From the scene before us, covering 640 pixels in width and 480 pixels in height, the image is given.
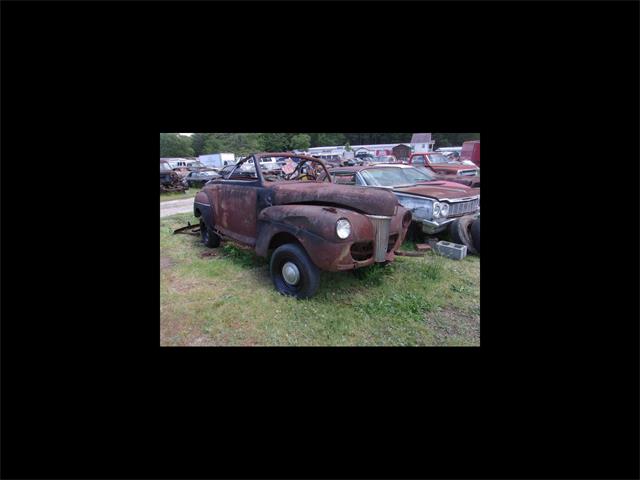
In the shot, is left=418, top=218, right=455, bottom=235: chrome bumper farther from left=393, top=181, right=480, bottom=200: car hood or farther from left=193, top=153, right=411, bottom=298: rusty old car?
left=193, top=153, right=411, bottom=298: rusty old car

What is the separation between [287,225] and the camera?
12.2 feet

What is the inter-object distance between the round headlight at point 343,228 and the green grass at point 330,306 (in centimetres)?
91

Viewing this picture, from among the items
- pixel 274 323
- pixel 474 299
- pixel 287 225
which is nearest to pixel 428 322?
pixel 474 299

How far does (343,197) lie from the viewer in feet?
12.3

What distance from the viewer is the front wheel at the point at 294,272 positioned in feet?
11.8

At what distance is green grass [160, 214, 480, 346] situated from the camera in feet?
10.8

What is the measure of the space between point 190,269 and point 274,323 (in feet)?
7.17

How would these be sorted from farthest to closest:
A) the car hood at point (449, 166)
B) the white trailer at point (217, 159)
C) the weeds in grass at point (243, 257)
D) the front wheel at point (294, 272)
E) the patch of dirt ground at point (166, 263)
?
1. the white trailer at point (217, 159)
2. the car hood at point (449, 166)
3. the patch of dirt ground at point (166, 263)
4. the weeds in grass at point (243, 257)
5. the front wheel at point (294, 272)

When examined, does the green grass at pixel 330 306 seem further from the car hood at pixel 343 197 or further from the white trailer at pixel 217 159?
the white trailer at pixel 217 159

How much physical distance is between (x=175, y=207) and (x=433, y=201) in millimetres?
8598

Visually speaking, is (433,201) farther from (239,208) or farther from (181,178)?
(181,178)

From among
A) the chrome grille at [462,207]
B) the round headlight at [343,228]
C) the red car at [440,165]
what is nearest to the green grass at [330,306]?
the round headlight at [343,228]

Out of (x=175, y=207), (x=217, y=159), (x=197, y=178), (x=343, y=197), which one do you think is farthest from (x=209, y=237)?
(x=217, y=159)

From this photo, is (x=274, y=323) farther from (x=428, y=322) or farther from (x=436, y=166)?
(x=436, y=166)
